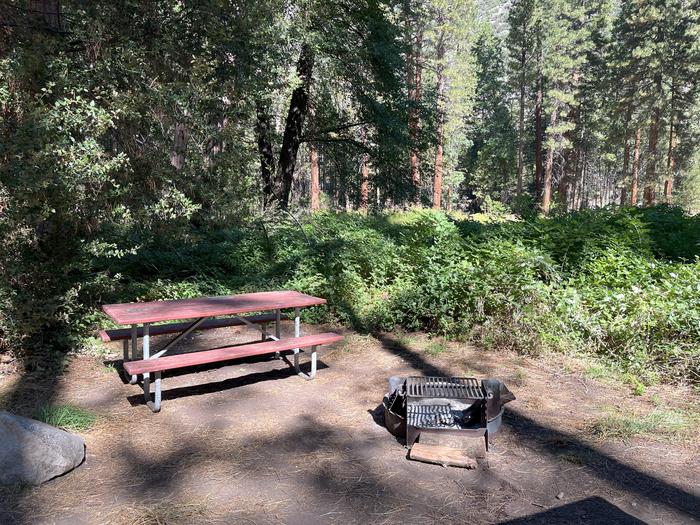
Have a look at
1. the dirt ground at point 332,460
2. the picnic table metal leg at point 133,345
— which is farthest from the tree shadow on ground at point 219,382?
the picnic table metal leg at point 133,345

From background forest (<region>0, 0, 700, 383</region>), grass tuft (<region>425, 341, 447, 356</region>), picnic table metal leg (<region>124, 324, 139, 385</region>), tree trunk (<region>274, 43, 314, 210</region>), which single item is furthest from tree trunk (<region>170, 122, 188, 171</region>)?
tree trunk (<region>274, 43, 314, 210</region>)

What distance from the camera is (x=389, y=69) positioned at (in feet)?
43.0

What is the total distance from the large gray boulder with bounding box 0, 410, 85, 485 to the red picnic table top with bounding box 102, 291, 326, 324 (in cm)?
112

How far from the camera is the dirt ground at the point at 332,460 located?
3.16m

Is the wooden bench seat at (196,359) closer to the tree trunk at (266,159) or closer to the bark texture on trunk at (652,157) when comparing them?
the tree trunk at (266,159)

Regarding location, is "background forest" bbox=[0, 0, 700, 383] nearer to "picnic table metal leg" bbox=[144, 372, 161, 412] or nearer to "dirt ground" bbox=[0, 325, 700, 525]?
"dirt ground" bbox=[0, 325, 700, 525]

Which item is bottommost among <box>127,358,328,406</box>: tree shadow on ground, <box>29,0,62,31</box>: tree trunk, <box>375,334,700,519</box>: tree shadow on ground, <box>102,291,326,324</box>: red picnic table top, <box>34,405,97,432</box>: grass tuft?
<box>127,358,328,406</box>: tree shadow on ground

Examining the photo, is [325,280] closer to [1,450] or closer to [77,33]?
[77,33]

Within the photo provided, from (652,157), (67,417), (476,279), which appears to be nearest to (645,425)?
(476,279)

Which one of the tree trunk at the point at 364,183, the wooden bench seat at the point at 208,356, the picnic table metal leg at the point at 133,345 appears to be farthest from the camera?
the tree trunk at the point at 364,183

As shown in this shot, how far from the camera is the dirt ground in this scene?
10.4 feet

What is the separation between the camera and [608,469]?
3.64 metres

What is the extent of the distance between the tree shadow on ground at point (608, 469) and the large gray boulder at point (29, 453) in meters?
3.42

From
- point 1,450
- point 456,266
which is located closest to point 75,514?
point 1,450
